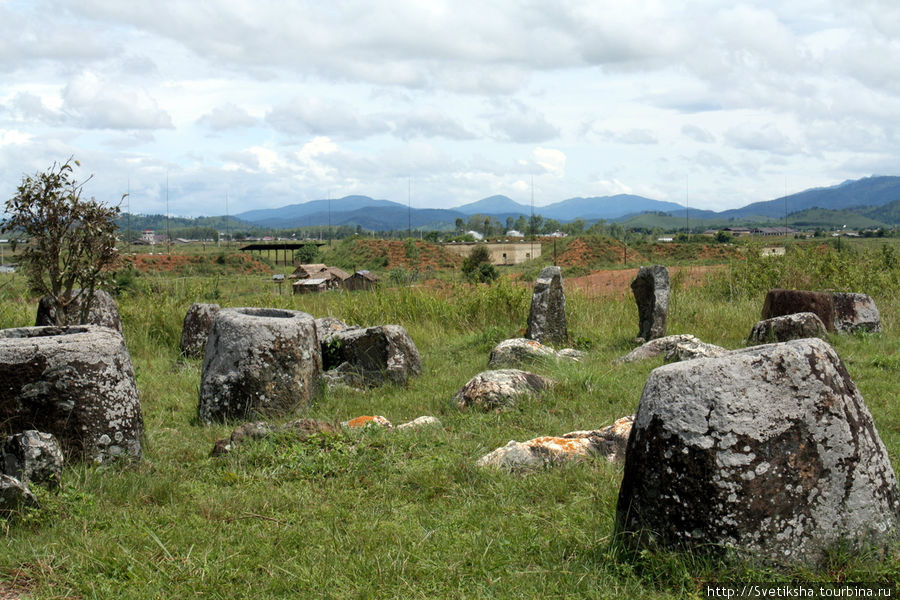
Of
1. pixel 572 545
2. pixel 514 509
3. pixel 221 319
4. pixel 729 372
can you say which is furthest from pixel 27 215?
pixel 729 372

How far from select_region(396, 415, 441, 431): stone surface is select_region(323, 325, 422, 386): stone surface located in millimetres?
2209

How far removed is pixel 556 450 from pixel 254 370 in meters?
3.64

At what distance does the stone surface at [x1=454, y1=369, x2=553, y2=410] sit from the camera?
7.69 m

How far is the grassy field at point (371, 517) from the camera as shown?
3723mm

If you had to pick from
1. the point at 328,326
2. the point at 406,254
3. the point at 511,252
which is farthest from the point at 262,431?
the point at 511,252

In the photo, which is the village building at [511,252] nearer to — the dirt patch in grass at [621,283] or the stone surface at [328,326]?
the dirt patch in grass at [621,283]

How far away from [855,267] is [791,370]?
51.3 ft

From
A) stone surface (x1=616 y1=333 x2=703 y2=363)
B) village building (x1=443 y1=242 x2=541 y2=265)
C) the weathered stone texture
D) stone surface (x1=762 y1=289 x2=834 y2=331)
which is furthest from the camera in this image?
village building (x1=443 y1=242 x2=541 y2=265)

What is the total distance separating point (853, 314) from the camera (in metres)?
12.4

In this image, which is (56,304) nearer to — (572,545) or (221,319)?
(221,319)

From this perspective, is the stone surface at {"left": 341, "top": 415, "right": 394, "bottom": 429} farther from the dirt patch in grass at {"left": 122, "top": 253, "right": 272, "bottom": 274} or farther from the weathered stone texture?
the dirt patch in grass at {"left": 122, "top": 253, "right": 272, "bottom": 274}

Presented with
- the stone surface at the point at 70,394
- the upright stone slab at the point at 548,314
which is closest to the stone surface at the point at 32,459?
the stone surface at the point at 70,394

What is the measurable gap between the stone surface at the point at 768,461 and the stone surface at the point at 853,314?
9728 mm

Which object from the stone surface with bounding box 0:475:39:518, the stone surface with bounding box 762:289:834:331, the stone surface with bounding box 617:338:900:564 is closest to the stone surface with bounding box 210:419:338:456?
the stone surface with bounding box 0:475:39:518
